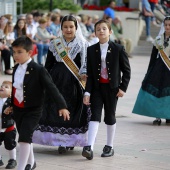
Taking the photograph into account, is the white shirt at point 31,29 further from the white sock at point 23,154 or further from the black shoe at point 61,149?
the white sock at point 23,154

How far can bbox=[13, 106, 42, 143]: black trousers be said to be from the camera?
264 inches

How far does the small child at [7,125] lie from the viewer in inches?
288

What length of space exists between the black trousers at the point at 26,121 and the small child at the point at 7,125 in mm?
437

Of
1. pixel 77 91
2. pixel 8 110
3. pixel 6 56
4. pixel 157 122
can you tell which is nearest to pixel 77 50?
pixel 77 91

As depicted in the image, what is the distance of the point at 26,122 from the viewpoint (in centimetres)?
673

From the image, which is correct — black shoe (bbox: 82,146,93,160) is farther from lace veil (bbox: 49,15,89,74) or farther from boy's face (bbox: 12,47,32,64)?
boy's face (bbox: 12,47,32,64)

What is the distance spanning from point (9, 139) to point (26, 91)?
80 cm

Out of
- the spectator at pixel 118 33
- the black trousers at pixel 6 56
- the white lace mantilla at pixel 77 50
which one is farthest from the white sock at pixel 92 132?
the spectator at pixel 118 33

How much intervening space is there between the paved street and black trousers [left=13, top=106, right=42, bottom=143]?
2.48 feet

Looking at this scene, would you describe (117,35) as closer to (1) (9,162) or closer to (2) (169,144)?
(2) (169,144)

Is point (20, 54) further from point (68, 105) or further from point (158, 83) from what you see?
point (158, 83)

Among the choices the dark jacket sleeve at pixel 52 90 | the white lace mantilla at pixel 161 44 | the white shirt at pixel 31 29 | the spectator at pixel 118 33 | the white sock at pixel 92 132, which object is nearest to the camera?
the dark jacket sleeve at pixel 52 90

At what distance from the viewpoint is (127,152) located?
8.37m

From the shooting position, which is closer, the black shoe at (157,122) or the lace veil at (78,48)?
the lace veil at (78,48)
